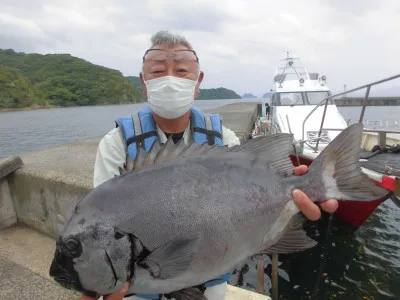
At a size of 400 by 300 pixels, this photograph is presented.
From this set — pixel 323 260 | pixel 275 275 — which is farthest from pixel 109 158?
pixel 323 260

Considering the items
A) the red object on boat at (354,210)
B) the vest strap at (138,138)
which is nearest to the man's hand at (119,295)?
the vest strap at (138,138)

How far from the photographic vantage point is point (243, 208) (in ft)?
5.65

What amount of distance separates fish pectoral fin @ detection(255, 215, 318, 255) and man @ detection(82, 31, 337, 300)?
58 cm

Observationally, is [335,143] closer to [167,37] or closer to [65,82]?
[167,37]

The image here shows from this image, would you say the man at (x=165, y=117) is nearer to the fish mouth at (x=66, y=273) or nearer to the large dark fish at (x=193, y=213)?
the large dark fish at (x=193, y=213)

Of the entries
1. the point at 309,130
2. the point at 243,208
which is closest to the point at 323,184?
the point at 243,208

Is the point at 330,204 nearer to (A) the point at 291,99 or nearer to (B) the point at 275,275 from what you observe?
(B) the point at 275,275

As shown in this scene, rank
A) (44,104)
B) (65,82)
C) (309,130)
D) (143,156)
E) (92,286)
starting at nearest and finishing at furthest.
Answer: (92,286) → (143,156) → (309,130) → (44,104) → (65,82)

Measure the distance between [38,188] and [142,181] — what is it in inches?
157

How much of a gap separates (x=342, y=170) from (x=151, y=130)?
1304 mm

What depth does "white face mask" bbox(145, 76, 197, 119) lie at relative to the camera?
231 centimetres

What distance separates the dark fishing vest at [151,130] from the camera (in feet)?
7.23

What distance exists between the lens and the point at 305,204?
1800 mm

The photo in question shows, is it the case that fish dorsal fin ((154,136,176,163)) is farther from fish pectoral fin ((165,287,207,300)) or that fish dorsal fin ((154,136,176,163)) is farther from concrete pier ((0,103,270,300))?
concrete pier ((0,103,270,300))
